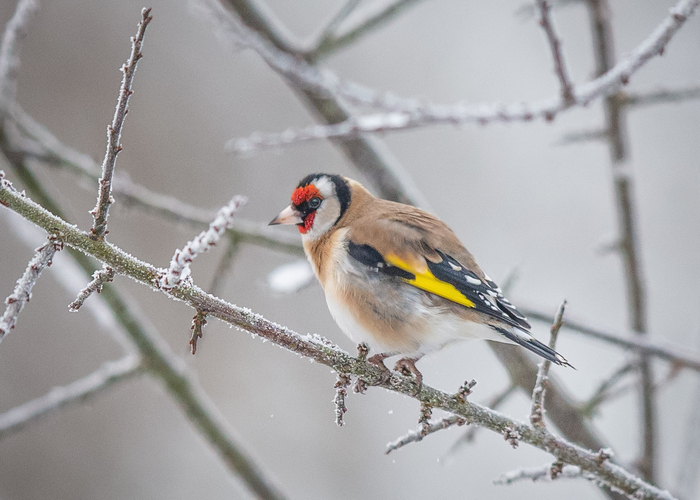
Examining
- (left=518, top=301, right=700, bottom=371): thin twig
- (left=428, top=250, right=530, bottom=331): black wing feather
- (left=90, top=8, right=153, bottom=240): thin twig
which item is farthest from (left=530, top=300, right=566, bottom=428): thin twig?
(left=90, top=8, right=153, bottom=240): thin twig

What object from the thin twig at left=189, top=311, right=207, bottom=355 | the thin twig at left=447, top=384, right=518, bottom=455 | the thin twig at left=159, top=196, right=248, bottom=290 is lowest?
the thin twig at left=189, top=311, right=207, bottom=355

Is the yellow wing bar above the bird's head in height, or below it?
below

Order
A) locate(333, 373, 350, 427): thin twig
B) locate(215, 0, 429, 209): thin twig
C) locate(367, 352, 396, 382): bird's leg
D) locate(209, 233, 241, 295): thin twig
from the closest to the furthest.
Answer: locate(333, 373, 350, 427): thin twig < locate(367, 352, 396, 382): bird's leg < locate(209, 233, 241, 295): thin twig < locate(215, 0, 429, 209): thin twig

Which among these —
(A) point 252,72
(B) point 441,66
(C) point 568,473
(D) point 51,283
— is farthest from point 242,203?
Answer: (B) point 441,66

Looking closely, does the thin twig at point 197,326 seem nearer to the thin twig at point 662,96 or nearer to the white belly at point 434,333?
the white belly at point 434,333

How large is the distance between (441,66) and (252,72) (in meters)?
2.38

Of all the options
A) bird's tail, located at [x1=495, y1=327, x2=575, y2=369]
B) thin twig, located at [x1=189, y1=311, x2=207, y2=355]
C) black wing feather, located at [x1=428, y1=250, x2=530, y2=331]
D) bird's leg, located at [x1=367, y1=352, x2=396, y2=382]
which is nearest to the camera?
thin twig, located at [x1=189, y1=311, x2=207, y2=355]

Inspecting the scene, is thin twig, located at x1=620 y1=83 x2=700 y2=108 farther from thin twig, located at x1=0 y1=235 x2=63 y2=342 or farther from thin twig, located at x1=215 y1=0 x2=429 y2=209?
thin twig, located at x1=0 y1=235 x2=63 y2=342

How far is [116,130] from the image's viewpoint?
1059mm

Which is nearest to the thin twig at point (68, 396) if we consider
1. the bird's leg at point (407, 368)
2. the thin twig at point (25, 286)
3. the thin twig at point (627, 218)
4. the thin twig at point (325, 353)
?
the bird's leg at point (407, 368)

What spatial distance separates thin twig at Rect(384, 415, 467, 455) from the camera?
4.96 feet

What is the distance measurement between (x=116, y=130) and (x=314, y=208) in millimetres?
1553

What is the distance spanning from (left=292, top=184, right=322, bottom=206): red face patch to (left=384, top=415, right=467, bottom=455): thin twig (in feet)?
4.26

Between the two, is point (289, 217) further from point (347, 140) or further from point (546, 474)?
point (546, 474)
